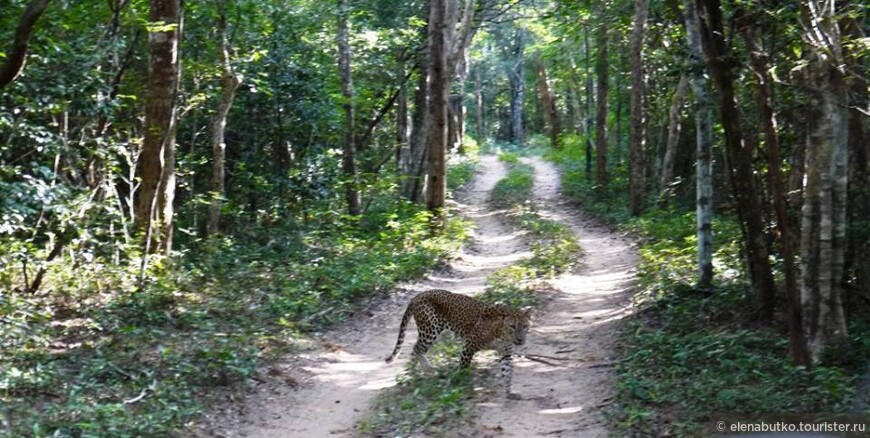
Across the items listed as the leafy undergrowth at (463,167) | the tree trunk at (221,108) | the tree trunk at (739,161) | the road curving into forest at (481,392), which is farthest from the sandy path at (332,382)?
the leafy undergrowth at (463,167)

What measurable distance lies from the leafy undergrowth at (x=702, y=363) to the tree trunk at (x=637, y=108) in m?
7.74

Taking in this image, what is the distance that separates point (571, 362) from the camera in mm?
10844

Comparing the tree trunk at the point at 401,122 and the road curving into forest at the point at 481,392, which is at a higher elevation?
the tree trunk at the point at 401,122

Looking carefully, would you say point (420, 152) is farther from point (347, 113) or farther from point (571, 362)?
point (571, 362)

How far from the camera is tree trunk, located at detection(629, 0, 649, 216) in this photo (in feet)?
73.2

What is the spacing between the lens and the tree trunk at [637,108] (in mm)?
22302

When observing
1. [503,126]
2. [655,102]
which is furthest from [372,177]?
[503,126]

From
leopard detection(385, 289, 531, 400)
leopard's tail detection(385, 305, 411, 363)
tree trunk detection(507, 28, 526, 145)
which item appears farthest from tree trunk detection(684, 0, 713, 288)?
tree trunk detection(507, 28, 526, 145)

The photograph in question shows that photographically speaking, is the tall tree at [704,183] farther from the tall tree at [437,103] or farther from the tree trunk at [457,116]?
the tree trunk at [457,116]

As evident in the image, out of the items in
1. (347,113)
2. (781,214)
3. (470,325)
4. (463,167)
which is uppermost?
(347,113)

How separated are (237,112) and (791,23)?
1327 centimetres

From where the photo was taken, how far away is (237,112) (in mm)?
18922

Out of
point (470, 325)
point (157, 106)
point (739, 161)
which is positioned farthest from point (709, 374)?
point (157, 106)

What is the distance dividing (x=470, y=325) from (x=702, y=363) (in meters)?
2.86
